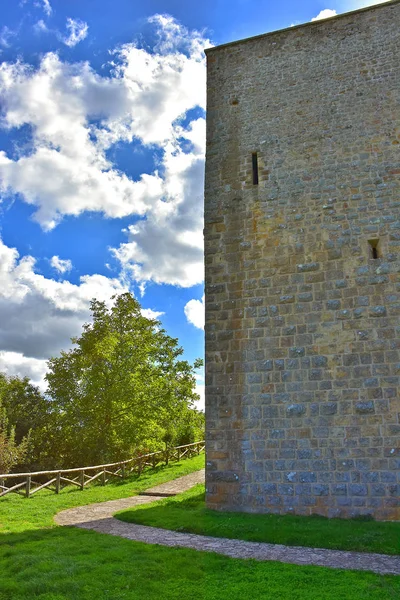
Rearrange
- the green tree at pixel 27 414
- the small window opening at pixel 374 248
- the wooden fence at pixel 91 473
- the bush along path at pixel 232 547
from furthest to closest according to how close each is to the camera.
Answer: the green tree at pixel 27 414 → the wooden fence at pixel 91 473 → the small window opening at pixel 374 248 → the bush along path at pixel 232 547

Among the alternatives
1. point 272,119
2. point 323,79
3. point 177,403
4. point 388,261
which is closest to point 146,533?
point 388,261

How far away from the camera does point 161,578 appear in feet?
17.4

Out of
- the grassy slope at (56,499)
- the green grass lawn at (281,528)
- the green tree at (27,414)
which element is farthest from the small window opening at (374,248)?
the green tree at (27,414)

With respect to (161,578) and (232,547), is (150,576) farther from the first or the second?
(232,547)

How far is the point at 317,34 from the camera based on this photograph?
36.5ft

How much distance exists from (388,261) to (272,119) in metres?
4.17

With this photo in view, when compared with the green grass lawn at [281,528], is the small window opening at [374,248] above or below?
above

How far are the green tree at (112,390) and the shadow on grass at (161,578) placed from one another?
12.6 metres

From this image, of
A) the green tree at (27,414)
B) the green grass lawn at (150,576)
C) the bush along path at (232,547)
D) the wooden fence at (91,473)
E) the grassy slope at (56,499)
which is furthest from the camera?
the green tree at (27,414)

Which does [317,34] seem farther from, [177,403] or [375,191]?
[177,403]

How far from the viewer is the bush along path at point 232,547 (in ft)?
19.5

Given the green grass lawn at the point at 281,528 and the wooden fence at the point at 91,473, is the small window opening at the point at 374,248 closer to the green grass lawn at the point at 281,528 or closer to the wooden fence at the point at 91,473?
the green grass lawn at the point at 281,528

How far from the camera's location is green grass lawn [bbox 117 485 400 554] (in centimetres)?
686

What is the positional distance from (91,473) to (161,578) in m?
15.1
